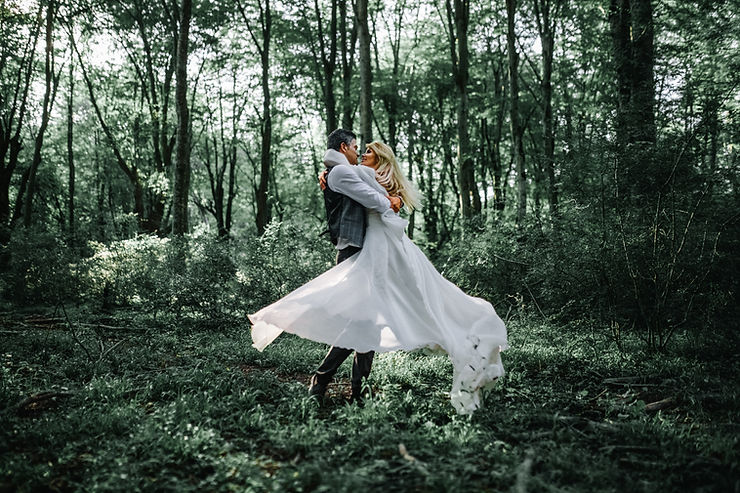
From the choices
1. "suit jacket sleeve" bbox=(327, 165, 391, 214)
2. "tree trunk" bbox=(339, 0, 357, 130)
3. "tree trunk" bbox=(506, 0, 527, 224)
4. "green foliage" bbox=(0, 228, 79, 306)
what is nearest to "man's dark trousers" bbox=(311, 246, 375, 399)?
"suit jacket sleeve" bbox=(327, 165, 391, 214)

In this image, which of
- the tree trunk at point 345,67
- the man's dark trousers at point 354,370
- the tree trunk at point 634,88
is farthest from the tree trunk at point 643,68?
the tree trunk at point 345,67

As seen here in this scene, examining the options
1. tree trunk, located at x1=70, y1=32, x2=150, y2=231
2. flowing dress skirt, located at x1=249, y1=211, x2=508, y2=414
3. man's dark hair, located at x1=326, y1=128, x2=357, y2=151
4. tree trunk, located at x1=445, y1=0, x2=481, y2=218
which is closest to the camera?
flowing dress skirt, located at x1=249, y1=211, x2=508, y2=414

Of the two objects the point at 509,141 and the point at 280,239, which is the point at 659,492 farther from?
the point at 509,141

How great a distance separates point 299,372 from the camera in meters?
5.83

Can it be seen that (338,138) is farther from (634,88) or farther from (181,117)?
(181,117)

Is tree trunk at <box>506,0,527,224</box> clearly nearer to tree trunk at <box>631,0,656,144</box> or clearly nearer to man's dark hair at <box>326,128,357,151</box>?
tree trunk at <box>631,0,656,144</box>

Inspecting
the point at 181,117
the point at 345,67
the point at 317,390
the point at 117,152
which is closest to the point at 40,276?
the point at 181,117

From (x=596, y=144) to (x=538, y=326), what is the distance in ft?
10.4

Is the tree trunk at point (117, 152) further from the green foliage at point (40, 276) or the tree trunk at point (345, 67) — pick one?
the tree trunk at point (345, 67)

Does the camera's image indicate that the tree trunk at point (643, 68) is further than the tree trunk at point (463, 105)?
No

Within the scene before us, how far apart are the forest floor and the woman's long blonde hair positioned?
188 centimetres

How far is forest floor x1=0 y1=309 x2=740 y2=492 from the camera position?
287cm

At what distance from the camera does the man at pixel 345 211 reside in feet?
14.0

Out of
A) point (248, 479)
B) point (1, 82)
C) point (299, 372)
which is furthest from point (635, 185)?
point (1, 82)
